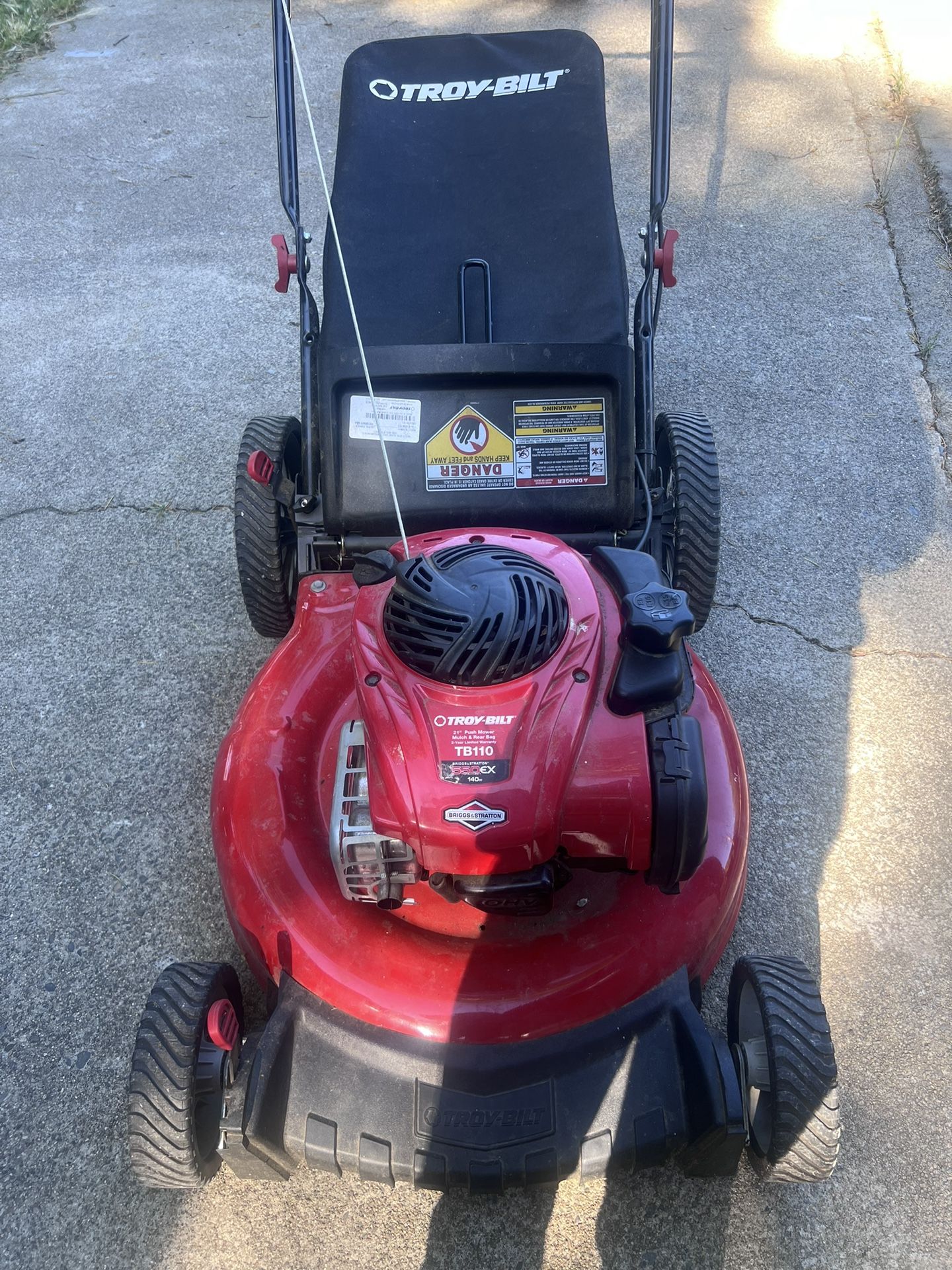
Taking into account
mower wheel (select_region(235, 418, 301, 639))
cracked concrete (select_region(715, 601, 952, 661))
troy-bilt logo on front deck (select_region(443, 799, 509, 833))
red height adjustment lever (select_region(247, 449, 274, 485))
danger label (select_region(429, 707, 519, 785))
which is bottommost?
cracked concrete (select_region(715, 601, 952, 661))

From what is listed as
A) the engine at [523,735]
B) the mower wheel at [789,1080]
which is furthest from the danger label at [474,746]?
the mower wheel at [789,1080]

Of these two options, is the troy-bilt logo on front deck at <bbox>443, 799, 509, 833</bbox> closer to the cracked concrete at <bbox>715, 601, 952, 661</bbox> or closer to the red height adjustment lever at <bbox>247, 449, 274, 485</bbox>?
the red height adjustment lever at <bbox>247, 449, 274, 485</bbox>

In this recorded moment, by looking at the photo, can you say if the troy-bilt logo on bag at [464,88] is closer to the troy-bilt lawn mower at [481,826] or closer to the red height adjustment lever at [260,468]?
the troy-bilt lawn mower at [481,826]

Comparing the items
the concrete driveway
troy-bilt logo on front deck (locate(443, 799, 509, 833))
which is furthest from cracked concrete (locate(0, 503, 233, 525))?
troy-bilt logo on front deck (locate(443, 799, 509, 833))

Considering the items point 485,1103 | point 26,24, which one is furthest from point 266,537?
point 26,24

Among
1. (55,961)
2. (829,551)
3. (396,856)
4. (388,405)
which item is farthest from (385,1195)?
(829,551)

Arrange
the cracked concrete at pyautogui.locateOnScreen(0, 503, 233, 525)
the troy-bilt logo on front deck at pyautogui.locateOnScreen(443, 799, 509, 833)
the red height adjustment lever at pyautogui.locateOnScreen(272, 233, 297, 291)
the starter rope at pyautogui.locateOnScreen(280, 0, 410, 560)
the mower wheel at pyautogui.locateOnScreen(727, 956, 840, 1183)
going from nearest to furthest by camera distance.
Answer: the troy-bilt logo on front deck at pyautogui.locateOnScreen(443, 799, 509, 833) < the mower wheel at pyautogui.locateOnScreen(727, 956, 840, 1183) < the starter rope at pyautogui.locateOnScreen(280, 0, 410, 560) < the red height adjustment lever at pyautogui.locateOnScreen(272, 233, 297, 291) < the cracked concrete at pyautogui.locateOnScreen(0, 503, 233, 525)

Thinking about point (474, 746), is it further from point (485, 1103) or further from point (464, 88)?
point (464, 88)

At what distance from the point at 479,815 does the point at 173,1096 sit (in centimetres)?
57

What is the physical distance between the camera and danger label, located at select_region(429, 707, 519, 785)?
1.18 metres

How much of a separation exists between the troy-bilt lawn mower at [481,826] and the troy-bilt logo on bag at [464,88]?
11.9 inches

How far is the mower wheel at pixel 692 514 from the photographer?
194cm

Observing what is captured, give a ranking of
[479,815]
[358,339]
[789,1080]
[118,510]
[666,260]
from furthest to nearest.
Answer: [118,510] → [666,260] → [358,339] → [789,1080] → [479,815]

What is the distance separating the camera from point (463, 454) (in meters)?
1.84
